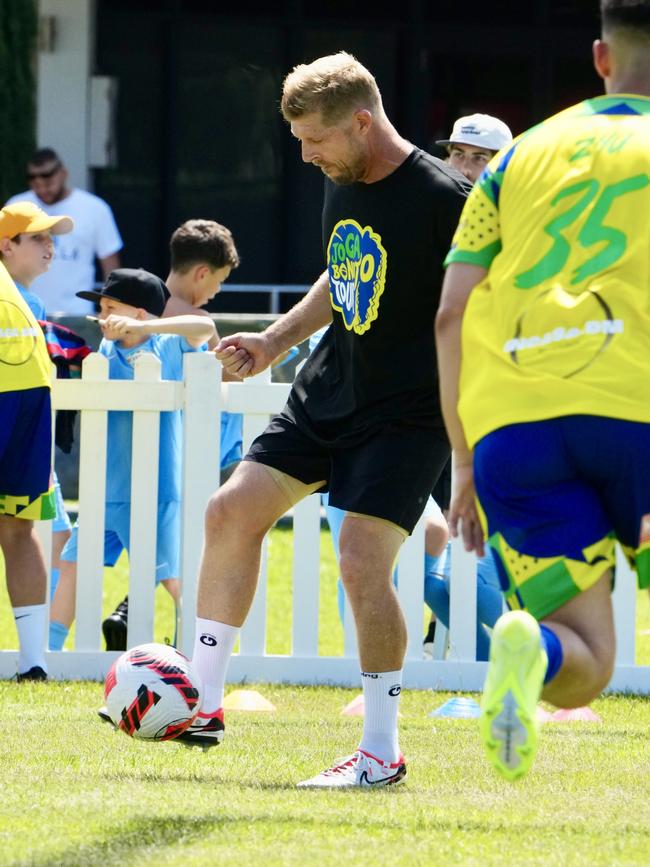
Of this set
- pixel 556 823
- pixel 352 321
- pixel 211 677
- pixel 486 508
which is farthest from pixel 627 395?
pixel 211 677

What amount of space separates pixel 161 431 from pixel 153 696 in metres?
2.75

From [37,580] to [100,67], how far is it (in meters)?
9.70

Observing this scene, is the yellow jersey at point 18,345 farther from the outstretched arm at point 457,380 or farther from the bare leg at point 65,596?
the outstretched arm at point 457,380

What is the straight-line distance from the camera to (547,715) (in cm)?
655

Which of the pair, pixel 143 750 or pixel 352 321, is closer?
pixel 352 321

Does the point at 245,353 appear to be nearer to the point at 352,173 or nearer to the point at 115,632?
the point at 352,173

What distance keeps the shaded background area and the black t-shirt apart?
10.6 m

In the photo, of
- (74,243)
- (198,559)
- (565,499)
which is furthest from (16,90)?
(565,499)

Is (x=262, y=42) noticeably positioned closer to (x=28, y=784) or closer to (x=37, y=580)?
(x=37, y=580)

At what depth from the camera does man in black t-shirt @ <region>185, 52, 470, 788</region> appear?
16.0 ft

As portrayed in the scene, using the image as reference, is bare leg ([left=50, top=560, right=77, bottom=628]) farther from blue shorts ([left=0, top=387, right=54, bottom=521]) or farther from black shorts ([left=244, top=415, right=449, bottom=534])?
black shorts ([left=244, top=415, right=449, bottom=534])

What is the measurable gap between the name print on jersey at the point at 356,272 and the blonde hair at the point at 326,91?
1.10 feet

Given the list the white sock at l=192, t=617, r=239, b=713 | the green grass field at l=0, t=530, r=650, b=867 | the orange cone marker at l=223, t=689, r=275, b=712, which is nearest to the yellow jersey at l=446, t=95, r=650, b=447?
the green grass field at l=0, t=530, r=650, b=867

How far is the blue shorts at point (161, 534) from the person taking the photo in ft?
24.7
